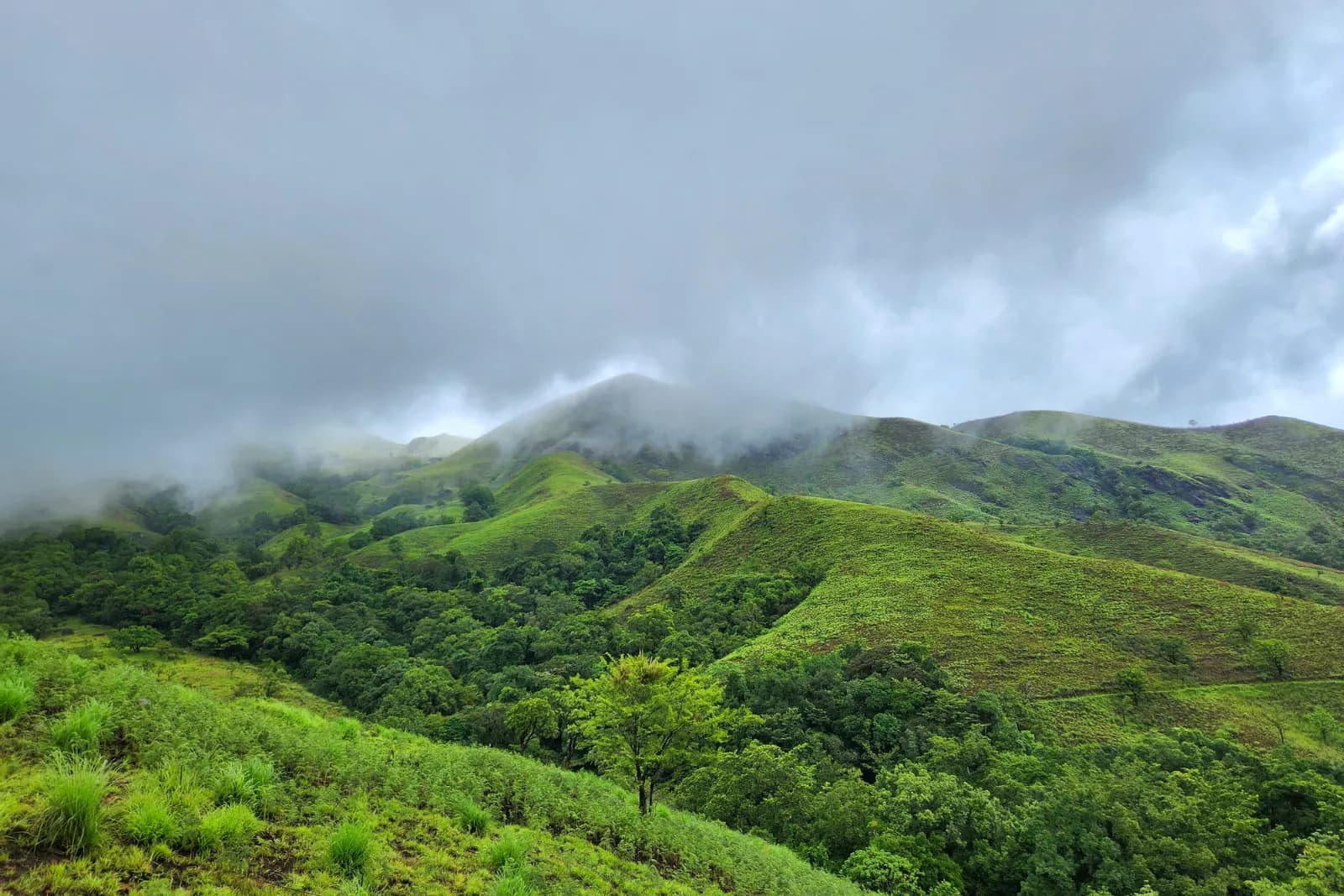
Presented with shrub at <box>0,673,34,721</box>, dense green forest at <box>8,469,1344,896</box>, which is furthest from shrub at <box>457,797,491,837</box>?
shrub at <box>0,673,34,721</box>

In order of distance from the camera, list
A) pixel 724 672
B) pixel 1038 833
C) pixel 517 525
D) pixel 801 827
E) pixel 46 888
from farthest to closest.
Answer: pixel 517 525 < pixel 724 672 < pixel 801 827 < pixel 1038 833 < pixel 46 888

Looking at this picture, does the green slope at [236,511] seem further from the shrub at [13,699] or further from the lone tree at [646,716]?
the shrub at [13,699]

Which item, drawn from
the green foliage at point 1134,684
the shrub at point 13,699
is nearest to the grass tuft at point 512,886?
the shrub at point 13,699

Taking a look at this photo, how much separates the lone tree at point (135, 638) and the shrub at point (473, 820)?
3614 inches

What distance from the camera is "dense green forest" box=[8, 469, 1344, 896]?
2102cm

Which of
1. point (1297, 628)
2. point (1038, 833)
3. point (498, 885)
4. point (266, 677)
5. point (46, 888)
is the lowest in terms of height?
point (266, 677)

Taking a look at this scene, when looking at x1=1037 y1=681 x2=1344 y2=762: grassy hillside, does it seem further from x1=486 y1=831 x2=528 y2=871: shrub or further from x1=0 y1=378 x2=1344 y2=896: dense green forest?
x1=486 y1=831 x2=528 y2=871: shrub

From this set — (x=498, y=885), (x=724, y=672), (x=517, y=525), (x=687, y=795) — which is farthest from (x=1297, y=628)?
(x=517, y=525)

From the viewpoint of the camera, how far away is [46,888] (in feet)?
18.2

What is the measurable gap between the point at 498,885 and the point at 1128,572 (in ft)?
263

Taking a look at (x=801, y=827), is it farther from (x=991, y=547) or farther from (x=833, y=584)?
(x=991, y=547)

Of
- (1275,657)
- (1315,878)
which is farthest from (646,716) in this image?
(1275,657)

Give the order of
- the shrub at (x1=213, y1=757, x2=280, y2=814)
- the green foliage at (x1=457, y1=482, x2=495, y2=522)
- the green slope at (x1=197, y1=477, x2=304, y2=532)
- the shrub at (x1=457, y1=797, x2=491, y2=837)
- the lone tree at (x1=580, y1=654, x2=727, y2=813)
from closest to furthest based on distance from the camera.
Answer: the shrub at (x1=213, y1=757, x2=280, y2=814)
the shrub at (x1=457, y1=797, x2=491, y2=837)
the lone tree at (x1=580, y1=654, x2=727, y2=813)
the green foliage at (x1=457, y1=482, x2=495, y2=522)
the green slope at (x1=197, y1=477, x2=304, y2=532)

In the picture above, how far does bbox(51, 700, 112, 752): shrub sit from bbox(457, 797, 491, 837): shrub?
6264mm
